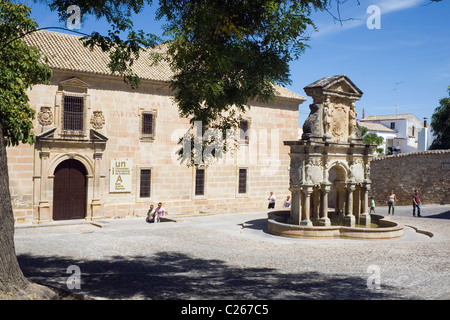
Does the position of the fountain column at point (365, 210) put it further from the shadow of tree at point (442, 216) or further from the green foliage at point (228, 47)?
the green foliage at point (228, 47)

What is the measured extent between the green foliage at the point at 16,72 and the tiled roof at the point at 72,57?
Answer: 7.14 m

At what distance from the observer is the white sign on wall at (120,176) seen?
21.9m

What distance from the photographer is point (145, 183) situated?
23.1 metres

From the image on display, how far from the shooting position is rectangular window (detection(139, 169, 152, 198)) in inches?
904

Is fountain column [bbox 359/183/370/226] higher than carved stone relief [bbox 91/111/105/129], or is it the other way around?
carved stone relief [bbox 91/111/105/129]

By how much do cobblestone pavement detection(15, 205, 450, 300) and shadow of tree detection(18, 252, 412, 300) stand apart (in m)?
0.02

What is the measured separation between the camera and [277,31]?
32.0ft

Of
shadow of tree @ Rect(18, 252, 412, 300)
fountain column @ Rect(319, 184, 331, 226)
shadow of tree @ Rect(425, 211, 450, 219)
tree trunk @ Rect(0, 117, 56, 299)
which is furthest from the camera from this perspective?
shadow of tree @ Rect(425, 211, 450, 219)

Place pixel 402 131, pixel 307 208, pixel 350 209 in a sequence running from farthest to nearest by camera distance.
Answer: pixel 402 131 → pixel 350 209 → pixel 307 208

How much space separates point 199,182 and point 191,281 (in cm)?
1517

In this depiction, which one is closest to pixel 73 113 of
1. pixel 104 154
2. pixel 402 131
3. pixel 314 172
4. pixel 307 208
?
pixel 104 154

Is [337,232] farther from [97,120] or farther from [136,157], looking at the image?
[97,120]

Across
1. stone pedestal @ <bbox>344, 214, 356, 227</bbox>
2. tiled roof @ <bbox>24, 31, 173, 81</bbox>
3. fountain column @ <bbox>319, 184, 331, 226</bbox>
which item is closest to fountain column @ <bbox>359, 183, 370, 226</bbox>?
stone pedestal @ <bbox>344, 214, 356, 227</bbox>

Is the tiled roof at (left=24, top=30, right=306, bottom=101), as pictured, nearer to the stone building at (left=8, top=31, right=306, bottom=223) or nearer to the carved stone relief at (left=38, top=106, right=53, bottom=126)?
the stone building at (left=8, top=31, right=306, bottom=223)
